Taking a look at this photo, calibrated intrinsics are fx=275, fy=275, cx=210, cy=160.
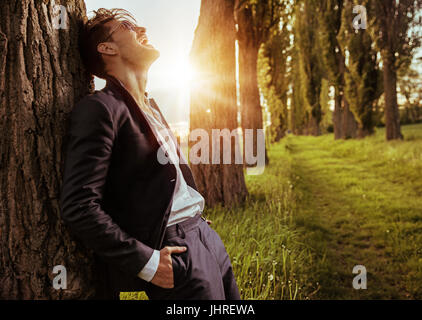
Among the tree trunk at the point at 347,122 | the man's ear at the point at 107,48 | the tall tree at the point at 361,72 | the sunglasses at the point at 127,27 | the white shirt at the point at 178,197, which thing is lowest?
the white shirt at the point at 178,197

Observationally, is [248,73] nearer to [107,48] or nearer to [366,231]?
[366,231]

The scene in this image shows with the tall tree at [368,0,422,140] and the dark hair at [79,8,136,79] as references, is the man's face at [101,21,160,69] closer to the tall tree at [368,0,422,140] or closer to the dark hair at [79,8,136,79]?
the dark hair at [79,8,136,79]

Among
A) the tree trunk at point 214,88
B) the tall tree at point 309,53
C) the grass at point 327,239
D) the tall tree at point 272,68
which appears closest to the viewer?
the grass at point 327,239

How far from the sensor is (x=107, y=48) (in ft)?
4.89

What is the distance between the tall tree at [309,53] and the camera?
23.5m

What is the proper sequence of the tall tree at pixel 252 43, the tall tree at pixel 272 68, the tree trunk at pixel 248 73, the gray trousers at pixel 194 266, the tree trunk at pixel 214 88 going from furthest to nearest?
the tall tree at pixel 272 68 → the tree trunk at pixel 248 73 → the tall tree at pixel 252 43 → the tree trunk at pixel 214 88 → the gray trousers at pixel 194 266

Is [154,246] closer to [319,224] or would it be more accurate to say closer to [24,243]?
[24,243]

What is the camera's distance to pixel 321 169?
34.9 feet

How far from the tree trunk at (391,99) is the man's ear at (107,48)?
52.4 ft

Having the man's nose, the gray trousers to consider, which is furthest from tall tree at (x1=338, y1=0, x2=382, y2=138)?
the gray trousers

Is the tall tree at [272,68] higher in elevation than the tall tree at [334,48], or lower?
lower

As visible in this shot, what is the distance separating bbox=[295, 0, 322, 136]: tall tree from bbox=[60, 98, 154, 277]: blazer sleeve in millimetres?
24718

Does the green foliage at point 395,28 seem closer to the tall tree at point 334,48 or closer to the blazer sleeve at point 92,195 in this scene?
the tall tree at point 334,48

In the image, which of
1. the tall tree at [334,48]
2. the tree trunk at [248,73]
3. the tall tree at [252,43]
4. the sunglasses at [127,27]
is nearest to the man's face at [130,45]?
the sunglasses at [127,27]
